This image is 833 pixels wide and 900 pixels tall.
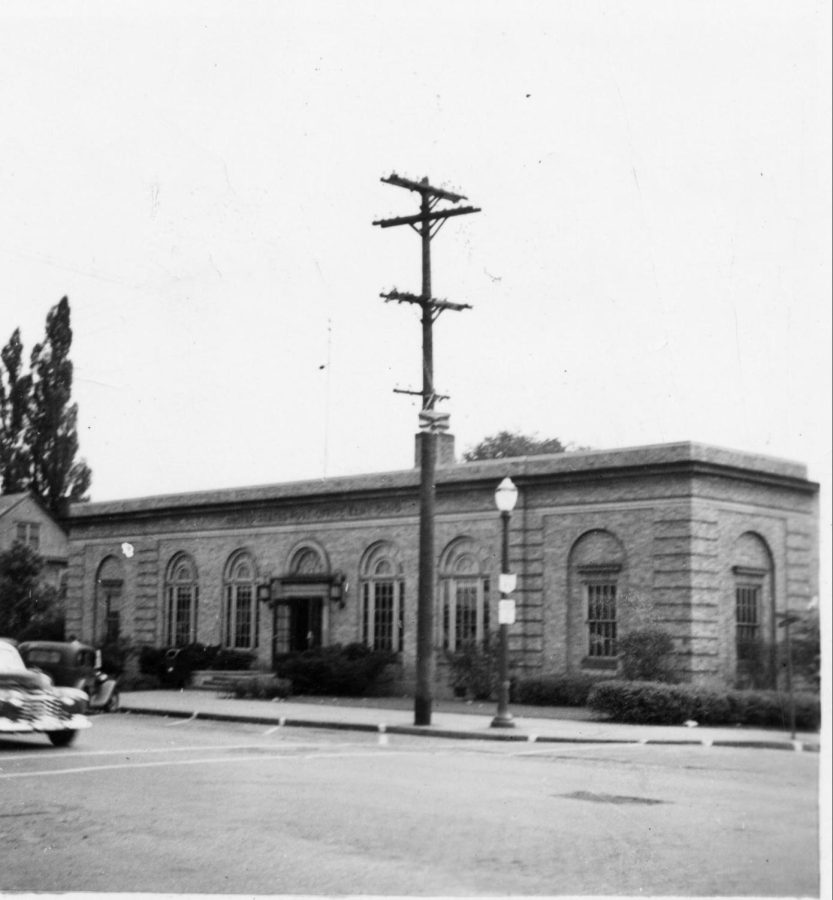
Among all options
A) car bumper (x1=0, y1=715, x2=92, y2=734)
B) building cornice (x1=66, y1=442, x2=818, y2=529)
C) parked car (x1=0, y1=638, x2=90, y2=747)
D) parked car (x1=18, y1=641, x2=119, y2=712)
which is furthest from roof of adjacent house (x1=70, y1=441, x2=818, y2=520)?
car bumper (x1=0, y1=715, x2=92, y2=734)

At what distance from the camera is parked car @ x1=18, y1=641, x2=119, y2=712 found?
835 inches

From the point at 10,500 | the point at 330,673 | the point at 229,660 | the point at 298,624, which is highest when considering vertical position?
the point at 10,500

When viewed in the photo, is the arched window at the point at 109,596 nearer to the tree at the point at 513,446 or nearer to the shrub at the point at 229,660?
the shrub at the point at 229,660

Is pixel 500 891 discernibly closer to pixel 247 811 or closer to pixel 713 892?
pixel 713 892

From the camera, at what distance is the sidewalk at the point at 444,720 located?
52.6 feet

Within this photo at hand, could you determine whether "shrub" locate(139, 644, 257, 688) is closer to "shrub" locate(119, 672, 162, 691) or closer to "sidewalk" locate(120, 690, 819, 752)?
"shrub" locate(119, 672, 162, 691)

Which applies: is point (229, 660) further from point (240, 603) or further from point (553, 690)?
point (553, 690)

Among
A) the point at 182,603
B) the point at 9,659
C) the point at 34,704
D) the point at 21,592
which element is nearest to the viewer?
the point at 34,704

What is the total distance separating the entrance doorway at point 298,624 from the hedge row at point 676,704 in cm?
1160

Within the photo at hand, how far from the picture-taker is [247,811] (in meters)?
11.2

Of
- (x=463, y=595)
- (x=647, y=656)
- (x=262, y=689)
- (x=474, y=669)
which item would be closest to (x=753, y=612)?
(x=647, y=656)

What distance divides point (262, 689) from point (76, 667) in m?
5.63

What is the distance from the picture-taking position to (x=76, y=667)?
21.9 m

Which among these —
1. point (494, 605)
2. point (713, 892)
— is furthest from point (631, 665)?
point (713, 892)
